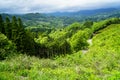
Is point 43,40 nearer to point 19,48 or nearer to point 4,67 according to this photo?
point 19,48

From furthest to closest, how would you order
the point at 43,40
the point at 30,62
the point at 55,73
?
the point at 43,40 < the point at 30,62 < the point at 55,73

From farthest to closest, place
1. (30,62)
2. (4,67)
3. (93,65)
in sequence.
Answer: (93,65) < (30,62) < (4,67)

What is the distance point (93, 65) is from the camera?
21453 millimetres

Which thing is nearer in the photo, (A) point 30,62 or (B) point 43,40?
(A) point 30,62

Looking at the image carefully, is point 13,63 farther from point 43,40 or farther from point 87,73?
point 43,40

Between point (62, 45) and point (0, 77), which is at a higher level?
point (0, 77)

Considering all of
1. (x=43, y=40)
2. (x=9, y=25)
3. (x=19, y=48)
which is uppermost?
(x=9, y=25)

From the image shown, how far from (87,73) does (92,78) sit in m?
2.20

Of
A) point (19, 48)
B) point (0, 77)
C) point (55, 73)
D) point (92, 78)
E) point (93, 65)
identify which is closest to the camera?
point (0, 77)

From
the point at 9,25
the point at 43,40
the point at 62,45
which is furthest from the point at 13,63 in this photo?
the point at 43,40

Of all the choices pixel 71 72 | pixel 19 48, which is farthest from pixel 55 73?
pixel 19 48

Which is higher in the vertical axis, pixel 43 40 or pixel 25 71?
pixel 25 71

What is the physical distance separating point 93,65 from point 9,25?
50548 millimetres

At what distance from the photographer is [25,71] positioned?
54.9ft
